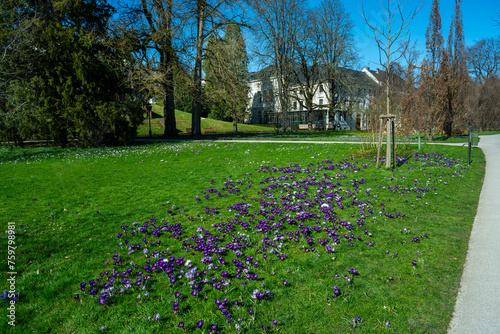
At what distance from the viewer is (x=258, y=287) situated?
3.28 metres

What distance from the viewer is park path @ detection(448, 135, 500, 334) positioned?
2657 millimetres

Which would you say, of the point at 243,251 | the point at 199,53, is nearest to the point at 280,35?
the point at 199,53

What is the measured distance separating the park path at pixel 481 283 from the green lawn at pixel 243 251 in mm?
102

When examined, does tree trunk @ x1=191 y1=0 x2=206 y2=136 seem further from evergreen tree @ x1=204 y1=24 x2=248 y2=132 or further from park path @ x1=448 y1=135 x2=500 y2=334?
park path @ x1=448 y1=135 x2=500 y2=334

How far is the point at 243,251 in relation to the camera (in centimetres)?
416

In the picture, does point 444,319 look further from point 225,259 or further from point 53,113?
point 53,113

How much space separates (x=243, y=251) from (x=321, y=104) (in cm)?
4994

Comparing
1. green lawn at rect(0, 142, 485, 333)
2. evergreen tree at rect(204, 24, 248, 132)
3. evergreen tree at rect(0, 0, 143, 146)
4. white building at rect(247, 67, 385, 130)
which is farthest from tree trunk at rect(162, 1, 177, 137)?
white building at rect(247, 67, 385, 130)

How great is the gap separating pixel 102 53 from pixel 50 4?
4.50m

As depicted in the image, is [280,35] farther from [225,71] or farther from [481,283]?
[481,283]

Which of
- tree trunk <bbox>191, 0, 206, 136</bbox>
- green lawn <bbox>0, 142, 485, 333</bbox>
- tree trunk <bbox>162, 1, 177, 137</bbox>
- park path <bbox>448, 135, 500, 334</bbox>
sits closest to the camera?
park path <bbox>448, 135, 500, 334</bbox>

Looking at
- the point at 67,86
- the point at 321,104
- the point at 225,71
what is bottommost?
the point at 67,86

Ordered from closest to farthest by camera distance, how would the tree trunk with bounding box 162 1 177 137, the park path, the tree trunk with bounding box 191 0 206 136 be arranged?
the park path → the tree trunk with bounding box 162 1 177 137 → the tree trunk with bounding box 191 0 206 136

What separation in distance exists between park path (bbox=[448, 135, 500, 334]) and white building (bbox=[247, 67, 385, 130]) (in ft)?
107
